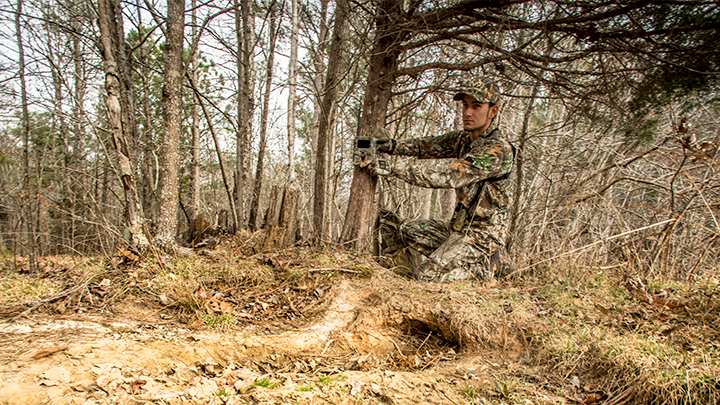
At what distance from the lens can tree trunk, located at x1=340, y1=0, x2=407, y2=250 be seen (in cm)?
448

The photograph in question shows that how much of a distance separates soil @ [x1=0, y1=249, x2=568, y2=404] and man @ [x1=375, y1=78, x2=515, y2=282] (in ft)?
2.32

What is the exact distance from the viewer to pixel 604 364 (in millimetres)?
2424

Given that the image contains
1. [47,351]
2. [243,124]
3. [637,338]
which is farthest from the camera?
[243,124]

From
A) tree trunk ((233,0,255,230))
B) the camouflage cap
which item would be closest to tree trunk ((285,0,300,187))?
tree trunk ((233,0,255,230))

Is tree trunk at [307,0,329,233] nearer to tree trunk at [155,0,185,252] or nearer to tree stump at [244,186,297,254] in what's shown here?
tree stump at [244,186,297,254]

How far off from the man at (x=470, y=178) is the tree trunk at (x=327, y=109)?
0.83 m

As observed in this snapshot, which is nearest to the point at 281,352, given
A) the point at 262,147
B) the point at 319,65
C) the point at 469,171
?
the point at 469,171

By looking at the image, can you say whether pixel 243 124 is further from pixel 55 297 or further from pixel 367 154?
pixel 55 297

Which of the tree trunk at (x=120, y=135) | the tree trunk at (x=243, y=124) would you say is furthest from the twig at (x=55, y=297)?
the tree trunk at (x=243, y=124)

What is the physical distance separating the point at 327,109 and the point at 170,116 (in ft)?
6.30

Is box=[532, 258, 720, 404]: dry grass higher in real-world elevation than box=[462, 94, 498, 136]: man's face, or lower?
lower

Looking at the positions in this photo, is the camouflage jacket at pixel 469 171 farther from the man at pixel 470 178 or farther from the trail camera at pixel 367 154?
the trail camera at pixel 367 154

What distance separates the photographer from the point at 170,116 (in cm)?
372

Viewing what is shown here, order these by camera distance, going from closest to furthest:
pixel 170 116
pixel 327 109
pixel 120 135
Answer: pixel 120 135
pixel 170 116
pixel 327 109
